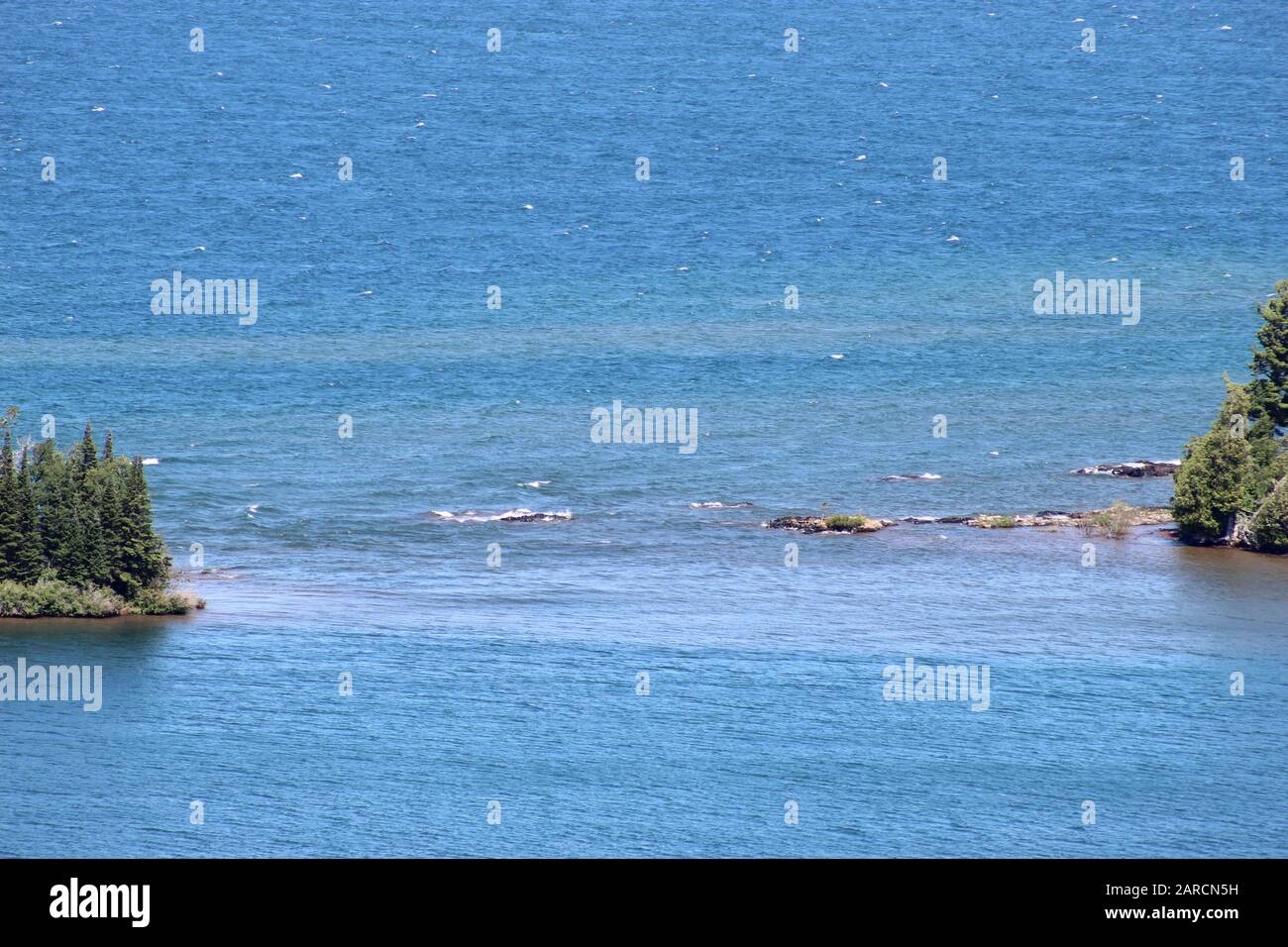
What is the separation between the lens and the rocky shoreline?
406 feet

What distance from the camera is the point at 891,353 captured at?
17675 centimetres

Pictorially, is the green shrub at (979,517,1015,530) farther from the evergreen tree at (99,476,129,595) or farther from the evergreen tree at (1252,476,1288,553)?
the evergreen tree at (99,476,129,595)

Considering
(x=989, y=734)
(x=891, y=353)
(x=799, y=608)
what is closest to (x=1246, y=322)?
(x=891, y=353)

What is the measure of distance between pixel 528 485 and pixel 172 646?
44.5 m

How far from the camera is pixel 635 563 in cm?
11750

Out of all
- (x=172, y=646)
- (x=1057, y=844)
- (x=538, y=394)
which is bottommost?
(x=1057, y=844)

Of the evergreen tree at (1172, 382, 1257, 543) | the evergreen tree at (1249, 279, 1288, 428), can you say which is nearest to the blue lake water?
the evergreen tree at (1172, 382, 1257, 543)

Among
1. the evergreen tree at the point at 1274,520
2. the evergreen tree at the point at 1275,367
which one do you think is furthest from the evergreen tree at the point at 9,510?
the evergreen tree at the point at 1275,367

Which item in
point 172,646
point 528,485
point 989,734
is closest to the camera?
point 989,734

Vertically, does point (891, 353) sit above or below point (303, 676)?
above

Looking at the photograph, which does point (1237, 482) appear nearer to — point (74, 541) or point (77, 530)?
point (77, 530)

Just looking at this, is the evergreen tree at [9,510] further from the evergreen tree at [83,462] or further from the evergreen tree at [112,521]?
the evergreen tree at [112,521]

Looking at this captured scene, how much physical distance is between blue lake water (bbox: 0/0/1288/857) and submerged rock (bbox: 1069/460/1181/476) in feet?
6.83

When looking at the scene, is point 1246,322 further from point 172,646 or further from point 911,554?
point 172,646
